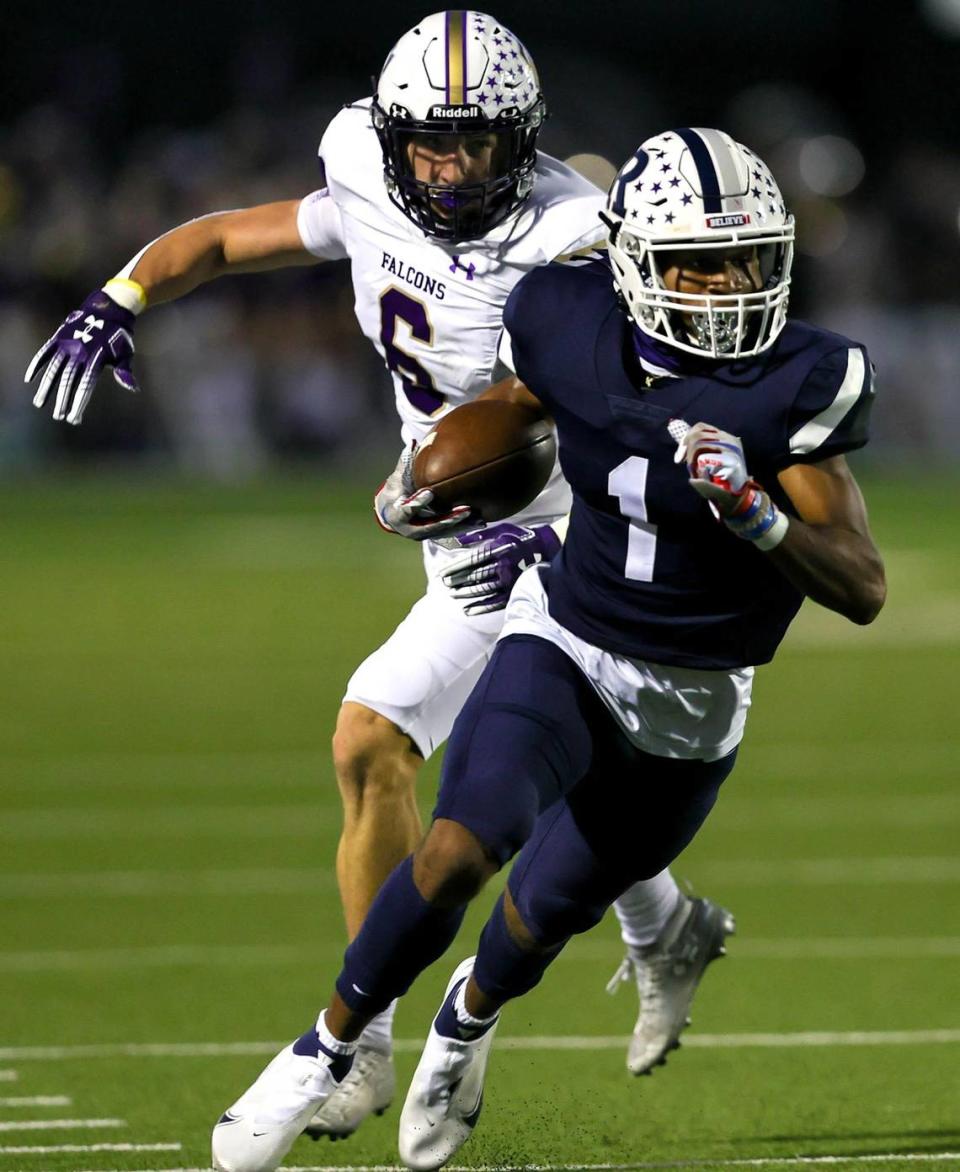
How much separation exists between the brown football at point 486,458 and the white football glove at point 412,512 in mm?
14

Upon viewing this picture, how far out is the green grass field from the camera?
4.23 meters

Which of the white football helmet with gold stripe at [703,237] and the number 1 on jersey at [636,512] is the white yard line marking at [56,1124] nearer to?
the number 1 on jersey at [636,512]

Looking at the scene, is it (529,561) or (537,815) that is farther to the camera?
(529,561)

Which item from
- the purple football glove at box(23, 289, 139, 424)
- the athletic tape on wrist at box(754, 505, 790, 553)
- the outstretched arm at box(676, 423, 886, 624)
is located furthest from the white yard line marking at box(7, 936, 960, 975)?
the athletic tape on wrist at box(754, 505, 790, 553)

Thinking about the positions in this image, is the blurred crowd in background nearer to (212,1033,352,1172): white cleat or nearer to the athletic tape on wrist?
(212,1033,352,1172): white cleat

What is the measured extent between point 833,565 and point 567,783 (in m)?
0.60

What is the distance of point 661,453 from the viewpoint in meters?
3.50

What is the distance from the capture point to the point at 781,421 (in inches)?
135

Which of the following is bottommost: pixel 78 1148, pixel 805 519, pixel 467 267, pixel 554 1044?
pixel 554 1044

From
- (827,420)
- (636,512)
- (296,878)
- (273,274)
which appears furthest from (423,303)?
(273,274)

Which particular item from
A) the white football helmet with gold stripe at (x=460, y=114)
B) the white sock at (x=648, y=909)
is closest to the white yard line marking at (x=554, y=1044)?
the white sock at (x=648, y=909)

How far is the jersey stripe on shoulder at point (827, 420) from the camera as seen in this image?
3410 millimetres

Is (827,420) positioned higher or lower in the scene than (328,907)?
higher

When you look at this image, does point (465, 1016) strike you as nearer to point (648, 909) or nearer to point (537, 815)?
point (537, 815)
